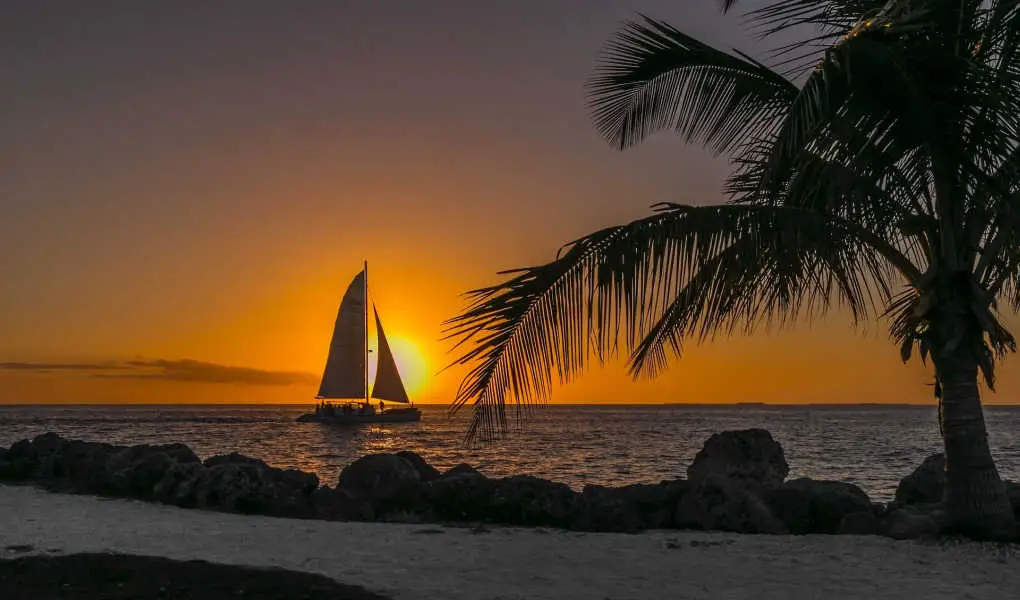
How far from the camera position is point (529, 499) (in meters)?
Result: 12.4

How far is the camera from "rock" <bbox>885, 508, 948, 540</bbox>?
1088 cm

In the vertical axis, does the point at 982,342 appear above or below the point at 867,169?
below

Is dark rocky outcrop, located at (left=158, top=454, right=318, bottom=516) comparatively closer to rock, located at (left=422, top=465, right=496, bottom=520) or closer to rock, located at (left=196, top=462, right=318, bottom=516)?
rock, located at (left=196, top=462, right=318, bottom=516)

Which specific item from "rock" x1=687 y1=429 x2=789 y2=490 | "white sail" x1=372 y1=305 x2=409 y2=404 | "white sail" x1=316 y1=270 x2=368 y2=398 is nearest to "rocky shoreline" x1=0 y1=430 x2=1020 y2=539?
"rock" x1=687 y1=429 x2=789 y2=490

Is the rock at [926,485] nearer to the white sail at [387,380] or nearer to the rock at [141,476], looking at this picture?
the rock at [141,476]

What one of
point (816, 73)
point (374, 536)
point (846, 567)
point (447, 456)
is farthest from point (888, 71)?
point (447, 456)

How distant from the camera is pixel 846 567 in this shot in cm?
921

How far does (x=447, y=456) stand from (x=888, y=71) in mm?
44649

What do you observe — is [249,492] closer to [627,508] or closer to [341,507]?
[341,507]

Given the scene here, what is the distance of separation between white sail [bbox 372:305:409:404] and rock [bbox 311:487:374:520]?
7143 cm

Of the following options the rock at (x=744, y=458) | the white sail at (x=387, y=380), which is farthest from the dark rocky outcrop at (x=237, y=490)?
the white sail at (x=387, y=380)

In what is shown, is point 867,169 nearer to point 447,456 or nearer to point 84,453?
point 84,453

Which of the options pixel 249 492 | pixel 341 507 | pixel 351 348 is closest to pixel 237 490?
pixel 249 492

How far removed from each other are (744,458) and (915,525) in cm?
672
